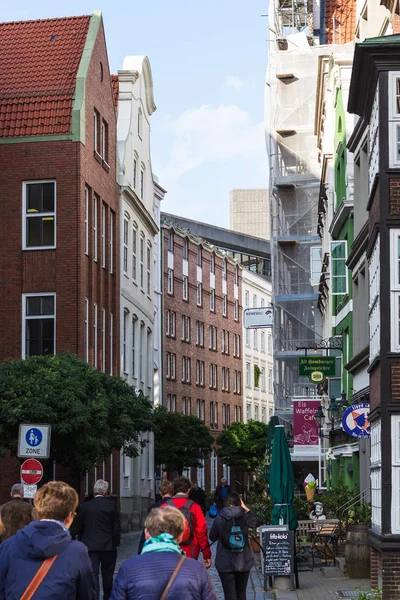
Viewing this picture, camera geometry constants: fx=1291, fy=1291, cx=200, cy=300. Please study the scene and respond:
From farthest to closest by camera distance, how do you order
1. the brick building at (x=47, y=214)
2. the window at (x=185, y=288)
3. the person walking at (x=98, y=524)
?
the window at (x=185, y=288), the brick building at (x=47, y=214), the person walking at (x=98, y=524)

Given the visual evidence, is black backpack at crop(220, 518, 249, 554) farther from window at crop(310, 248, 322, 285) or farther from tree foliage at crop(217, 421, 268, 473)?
tree foliage at crop(217, 421, 268, 473)

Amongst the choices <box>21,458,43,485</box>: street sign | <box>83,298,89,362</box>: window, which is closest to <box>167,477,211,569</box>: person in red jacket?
<box>21,458,43,485</box>: street sign

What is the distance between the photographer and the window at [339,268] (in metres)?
33.1

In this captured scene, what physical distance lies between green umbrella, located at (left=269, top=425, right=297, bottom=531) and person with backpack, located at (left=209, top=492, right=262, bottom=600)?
8.14m

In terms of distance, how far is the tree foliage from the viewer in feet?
294

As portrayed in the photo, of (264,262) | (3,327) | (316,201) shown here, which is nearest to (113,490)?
(3,327)

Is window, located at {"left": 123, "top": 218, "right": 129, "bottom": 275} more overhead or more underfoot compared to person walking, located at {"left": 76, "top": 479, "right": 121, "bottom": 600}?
more overhead

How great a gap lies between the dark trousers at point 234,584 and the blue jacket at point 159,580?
843 centimetres

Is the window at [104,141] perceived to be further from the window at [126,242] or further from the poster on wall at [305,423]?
the poster on wall at [305,423]

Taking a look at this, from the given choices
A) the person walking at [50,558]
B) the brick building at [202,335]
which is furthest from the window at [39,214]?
the brick building at [202,335]

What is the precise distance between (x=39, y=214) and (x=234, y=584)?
26.4 metres

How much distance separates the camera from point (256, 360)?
111m

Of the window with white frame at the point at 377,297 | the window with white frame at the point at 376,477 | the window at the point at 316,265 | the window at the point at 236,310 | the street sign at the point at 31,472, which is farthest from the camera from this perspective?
the window at the point at 236,310

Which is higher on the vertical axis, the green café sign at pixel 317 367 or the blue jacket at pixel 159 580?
the green café sign at pixel 317 367
